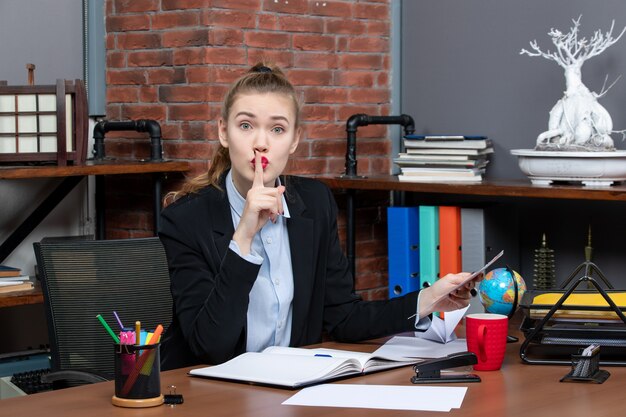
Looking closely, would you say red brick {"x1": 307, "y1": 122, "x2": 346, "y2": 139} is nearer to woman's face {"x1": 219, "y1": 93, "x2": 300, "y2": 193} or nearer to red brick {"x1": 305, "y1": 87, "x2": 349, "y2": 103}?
red brick {"x1": 305, "y1": 87, "x2": 349, "y2": 103}

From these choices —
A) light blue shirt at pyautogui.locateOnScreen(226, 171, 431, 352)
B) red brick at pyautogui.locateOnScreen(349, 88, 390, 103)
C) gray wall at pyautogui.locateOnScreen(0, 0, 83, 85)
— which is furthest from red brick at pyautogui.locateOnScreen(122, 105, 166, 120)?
A: light blue shirt at pyautogui.locateOnScreen(226, 171, 431, 352)

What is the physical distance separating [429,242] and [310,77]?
759 millimetres

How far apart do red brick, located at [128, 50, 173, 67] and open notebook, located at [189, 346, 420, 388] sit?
184 cm

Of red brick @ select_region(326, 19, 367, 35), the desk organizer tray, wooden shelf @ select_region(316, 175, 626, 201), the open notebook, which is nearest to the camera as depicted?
the open notebook

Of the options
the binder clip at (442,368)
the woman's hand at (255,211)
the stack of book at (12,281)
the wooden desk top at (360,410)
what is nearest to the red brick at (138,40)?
the stack of book at (12,281)

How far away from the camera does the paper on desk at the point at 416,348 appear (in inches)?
79.7

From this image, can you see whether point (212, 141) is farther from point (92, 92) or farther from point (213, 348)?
point (213, 348)

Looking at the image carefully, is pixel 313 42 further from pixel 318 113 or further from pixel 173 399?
pixel 173 399

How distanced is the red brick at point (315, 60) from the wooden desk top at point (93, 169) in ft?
1.91

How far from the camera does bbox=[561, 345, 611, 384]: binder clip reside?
5.94 feet

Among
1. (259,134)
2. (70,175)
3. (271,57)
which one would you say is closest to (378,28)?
(271,57)

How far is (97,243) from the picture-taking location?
251cm

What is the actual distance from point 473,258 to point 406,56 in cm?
98

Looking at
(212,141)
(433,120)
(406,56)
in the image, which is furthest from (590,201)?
(212,141)
